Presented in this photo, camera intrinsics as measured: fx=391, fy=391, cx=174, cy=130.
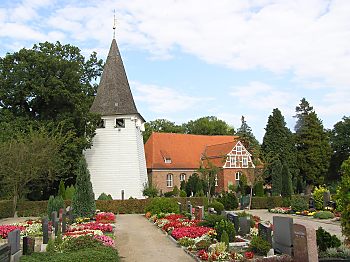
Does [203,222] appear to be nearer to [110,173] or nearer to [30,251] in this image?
[30,251]

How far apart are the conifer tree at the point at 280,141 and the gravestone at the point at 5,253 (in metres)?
41.9

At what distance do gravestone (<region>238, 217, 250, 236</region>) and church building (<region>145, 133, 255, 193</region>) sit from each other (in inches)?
1182

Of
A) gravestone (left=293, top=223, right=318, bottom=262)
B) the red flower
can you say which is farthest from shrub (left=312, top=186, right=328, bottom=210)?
gravestone (left=293, top=223, right=318, bottom=262)

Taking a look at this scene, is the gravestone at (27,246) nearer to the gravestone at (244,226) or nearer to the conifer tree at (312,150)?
the gravestone at (244,226)

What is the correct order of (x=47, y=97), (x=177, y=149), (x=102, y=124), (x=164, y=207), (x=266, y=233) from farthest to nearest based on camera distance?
(x=177, y=149) < (x=102, y=124) < (x=47, y=97) < (x=164, y=207) < (x=266, y=233)

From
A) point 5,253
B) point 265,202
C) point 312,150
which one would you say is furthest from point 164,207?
point 312,150

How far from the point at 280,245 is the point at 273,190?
3179 cm

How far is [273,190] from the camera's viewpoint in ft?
140

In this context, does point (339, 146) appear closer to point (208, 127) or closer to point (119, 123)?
point (208, 127)

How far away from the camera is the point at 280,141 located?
4959cm

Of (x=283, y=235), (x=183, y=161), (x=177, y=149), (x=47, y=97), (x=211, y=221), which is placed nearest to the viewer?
(x=283, y=235)

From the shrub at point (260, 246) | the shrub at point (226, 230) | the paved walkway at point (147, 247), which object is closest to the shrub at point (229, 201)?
the paved walkway at point (147, 247)

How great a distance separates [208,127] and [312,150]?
25147mm

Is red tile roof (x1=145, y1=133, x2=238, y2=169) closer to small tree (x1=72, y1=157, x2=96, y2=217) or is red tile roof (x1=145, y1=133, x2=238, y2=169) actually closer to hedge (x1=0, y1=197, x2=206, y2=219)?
hedge (x1=0, y1=197, x2=206, y2=219)
